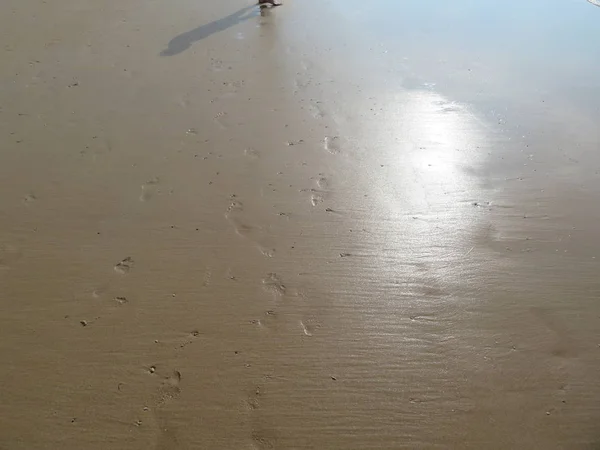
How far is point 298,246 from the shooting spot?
293 centimetres

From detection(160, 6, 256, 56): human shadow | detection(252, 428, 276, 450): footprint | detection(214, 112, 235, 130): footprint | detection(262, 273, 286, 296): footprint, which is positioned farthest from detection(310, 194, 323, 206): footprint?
detection(160, 6, 256, 56): human shadow

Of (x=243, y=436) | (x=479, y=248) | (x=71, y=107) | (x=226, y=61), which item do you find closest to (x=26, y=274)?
(x=243, y=436)

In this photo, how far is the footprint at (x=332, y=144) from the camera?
374 centimetres

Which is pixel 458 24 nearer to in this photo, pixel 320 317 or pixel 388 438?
pixel 320 317

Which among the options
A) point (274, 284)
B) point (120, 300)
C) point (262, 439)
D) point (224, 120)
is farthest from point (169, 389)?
point (224, 120)

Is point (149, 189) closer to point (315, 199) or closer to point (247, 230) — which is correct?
point (247, 230)

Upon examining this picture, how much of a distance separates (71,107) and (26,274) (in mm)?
1898

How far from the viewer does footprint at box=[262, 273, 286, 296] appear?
2.65 m

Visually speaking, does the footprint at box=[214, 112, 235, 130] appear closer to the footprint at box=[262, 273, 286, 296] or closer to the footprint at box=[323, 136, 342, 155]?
the footprint at box=[323, 136, 342, 155]

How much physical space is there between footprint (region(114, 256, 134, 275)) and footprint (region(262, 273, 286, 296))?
71 cm

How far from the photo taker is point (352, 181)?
343 centimetres

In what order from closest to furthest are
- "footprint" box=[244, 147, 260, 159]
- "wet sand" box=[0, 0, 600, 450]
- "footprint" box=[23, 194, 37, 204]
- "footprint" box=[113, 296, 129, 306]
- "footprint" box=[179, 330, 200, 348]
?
"wet sand" box=[0, 0, 600, 450], "footprint" box=[179, 330, 200, 348], "footprint" box=[113, 296, 129, 306], "footprint" box=[23, 194, 37, 204], "footprint" box=[244, 147, 260, 159]

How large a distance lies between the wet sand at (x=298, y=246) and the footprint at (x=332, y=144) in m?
0.02

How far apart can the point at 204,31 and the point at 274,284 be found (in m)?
3.81
